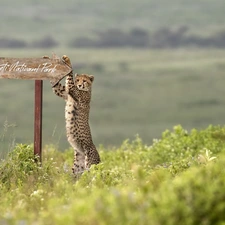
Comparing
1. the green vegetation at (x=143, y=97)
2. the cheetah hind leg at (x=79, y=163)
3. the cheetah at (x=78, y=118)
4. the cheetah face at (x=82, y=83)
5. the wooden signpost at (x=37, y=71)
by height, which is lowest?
the green vegetation at (x=143, y=97)

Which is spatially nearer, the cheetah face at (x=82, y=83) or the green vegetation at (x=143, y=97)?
the cheetah face at (x=82, y=83)

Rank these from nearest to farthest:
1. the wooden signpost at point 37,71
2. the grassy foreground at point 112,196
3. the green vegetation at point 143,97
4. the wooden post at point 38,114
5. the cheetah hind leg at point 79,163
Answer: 1. the grassy foreground at point 112,196
2. the wooden signpost at point 37,71
3. the wooden post at point 38,114
4. the cheetah hind leg at point 79,163
5. the green vegetation at point 143,97

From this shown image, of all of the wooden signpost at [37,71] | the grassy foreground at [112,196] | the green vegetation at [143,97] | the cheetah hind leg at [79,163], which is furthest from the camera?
the green vegetation at [143,97]

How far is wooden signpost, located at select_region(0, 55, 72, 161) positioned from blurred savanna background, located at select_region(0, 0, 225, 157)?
24874 millimetres

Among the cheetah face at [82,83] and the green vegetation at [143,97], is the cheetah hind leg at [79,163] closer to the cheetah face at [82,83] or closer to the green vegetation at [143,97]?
the cheetah face at [82,83]

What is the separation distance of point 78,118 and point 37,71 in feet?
2.18

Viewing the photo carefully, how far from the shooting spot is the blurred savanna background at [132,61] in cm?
4481

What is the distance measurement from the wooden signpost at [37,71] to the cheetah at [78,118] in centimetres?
12

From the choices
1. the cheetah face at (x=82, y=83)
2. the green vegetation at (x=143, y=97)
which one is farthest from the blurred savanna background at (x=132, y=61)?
the cheetah face at (x=82, y=83)

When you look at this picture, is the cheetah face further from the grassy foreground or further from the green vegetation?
the green vegetation

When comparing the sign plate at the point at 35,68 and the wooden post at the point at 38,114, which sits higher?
the sign plate at the point at 35,68

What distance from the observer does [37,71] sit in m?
9.23

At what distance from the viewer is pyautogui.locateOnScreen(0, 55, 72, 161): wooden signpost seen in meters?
9.21

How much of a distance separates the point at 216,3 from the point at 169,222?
252ft
